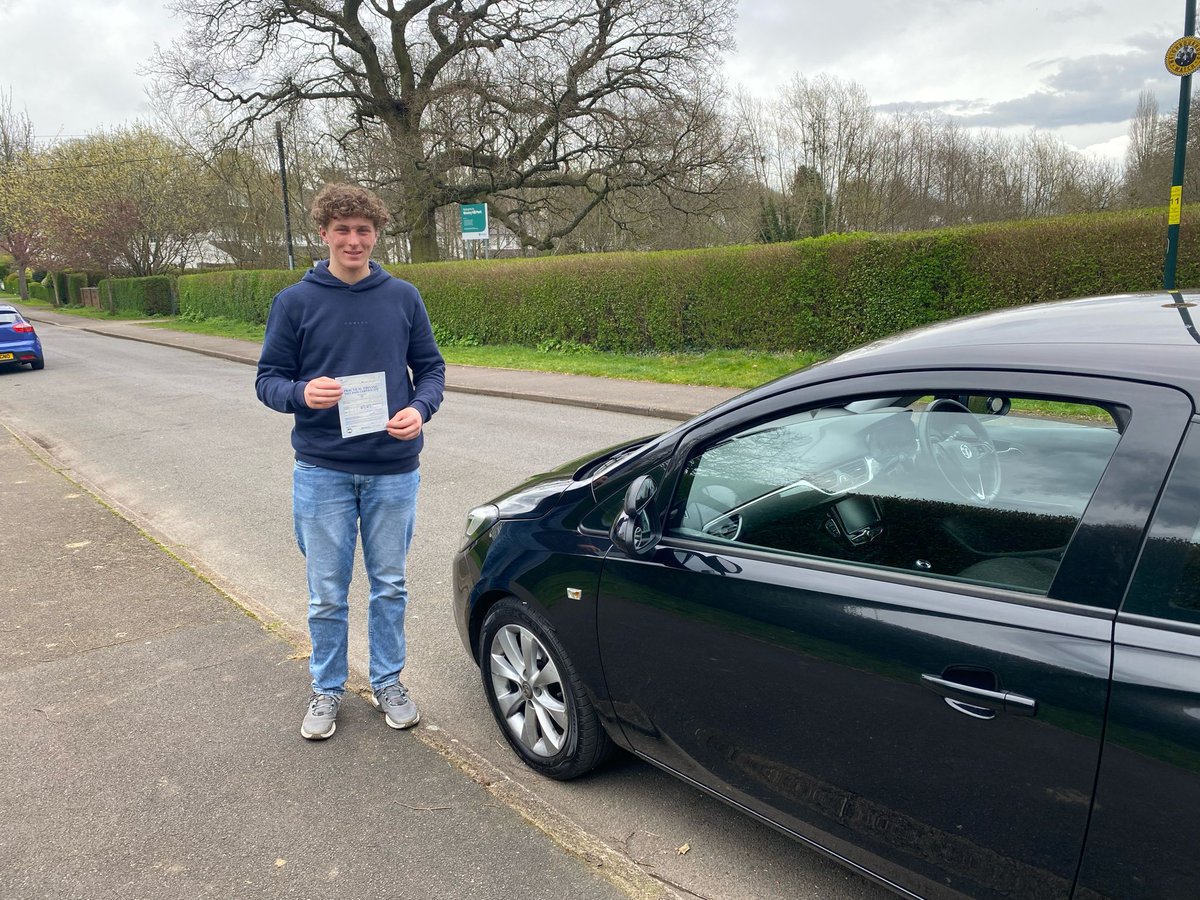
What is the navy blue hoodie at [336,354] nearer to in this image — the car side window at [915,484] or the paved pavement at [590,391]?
the car side window at [915,484]

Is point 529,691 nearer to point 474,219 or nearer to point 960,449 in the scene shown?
point 960,449

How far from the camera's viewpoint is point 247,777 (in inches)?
118

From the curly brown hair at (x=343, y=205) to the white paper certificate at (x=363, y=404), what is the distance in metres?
0.56

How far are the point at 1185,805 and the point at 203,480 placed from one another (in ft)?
26.1

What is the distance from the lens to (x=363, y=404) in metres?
2.98

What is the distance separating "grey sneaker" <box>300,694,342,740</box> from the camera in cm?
322

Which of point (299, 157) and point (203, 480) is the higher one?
point (299, 157)

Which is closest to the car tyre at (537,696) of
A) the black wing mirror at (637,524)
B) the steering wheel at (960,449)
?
the black wing mirror at (637,524)

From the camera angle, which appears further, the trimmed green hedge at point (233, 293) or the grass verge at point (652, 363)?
the trimmed green hedge at point (233, 293)

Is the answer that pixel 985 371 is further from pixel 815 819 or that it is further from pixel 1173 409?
pixel 815 819

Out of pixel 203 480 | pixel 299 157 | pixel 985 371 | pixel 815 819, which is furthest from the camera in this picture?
pixel 299 157

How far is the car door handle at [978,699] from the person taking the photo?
1665 mm

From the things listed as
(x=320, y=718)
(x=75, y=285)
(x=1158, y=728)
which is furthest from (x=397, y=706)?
(x=75, y=285)

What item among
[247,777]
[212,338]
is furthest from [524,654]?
[212,338]
